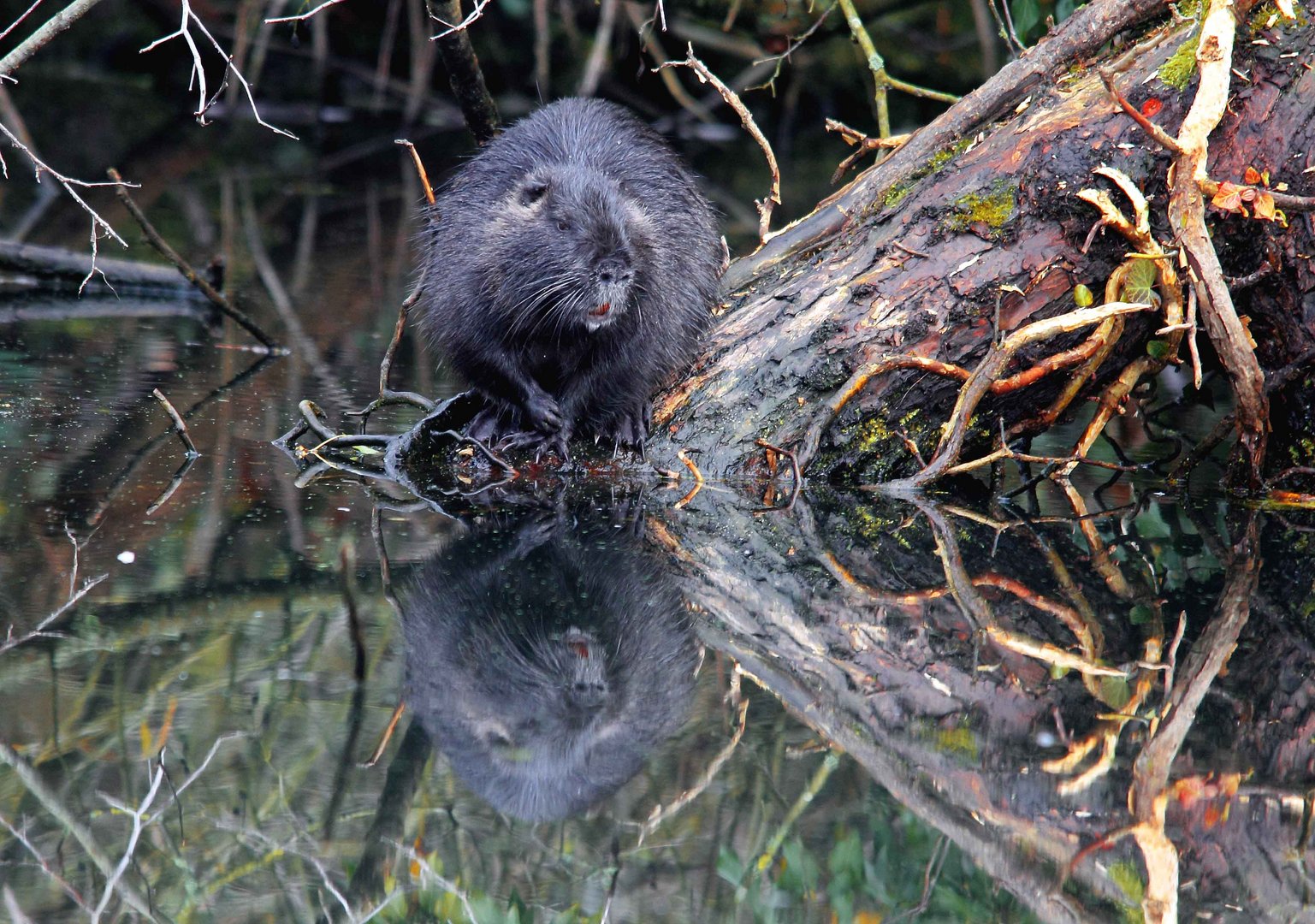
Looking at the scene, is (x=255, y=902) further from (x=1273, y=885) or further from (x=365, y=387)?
(x=365, y=387)

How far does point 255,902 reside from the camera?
1741 millimetres

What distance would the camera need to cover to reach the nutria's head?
3.62 meters

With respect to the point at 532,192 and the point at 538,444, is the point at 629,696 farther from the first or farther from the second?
the point at 532,192

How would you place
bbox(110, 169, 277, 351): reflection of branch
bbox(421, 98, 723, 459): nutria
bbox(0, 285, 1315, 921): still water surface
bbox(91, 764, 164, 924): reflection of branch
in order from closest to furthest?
bbox(91, 764, 164, 924): reflection of branch, bbox(0, 285, 1315, 921): still water surface, bbox(421, 98, 723, 459): nutria, bbox(110, 169, 277, 351): reflection of branch

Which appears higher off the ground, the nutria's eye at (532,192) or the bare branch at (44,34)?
the bare branch at (44,34)

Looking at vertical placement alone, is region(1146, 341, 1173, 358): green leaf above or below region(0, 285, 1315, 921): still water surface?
below

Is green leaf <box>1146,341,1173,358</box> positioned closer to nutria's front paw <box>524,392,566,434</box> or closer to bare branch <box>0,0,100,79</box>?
nutria's front paw <box>524,392,566,434</box>

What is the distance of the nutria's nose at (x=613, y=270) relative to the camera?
11.8 feet

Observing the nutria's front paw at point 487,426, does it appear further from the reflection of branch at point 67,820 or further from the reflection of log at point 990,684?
the reflection of branch at point 67,820

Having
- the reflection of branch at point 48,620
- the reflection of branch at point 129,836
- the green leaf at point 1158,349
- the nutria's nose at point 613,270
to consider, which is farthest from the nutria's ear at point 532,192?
the reflection of branch at point 129,836

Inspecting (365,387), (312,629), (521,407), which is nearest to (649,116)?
(365,387)

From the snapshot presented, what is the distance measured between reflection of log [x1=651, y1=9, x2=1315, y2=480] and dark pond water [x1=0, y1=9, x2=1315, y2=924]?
23 cm

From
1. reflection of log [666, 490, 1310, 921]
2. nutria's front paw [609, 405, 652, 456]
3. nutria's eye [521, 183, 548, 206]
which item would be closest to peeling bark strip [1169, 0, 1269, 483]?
reflection of log [666, 490, 1310, 921]

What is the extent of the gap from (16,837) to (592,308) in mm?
2160
